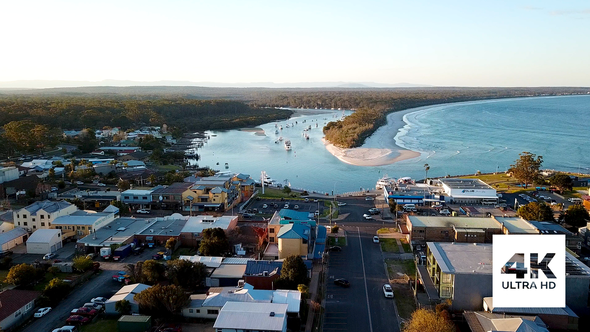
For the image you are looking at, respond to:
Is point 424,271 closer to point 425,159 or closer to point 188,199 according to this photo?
point 188,199

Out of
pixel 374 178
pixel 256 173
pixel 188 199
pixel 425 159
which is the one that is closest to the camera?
pixel 188 199

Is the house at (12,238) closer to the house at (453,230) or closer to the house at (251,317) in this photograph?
the house at (251,317)

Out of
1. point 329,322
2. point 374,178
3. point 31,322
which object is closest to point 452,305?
point 329,322

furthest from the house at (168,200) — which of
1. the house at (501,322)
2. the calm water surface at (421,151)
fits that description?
the house at (501,322)

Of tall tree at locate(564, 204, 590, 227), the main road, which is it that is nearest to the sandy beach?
tall tree at locate(564, 204, 590, 227)

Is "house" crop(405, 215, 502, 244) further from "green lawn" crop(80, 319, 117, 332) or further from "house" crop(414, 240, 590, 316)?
"green lawn" crop(80, 319, 117, 332)

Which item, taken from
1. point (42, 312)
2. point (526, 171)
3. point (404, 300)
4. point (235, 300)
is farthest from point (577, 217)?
point (42, 312)
